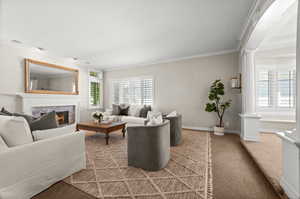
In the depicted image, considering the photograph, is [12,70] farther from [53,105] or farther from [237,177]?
[237,177]

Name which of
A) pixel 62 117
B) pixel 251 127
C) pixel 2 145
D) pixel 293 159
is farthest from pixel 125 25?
pixel 62 117

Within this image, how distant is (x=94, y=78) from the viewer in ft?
20.0

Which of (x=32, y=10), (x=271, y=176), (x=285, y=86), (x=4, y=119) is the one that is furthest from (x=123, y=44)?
(x=285, y=86)

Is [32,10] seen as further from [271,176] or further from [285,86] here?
[285,86]

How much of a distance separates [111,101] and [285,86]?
636cm

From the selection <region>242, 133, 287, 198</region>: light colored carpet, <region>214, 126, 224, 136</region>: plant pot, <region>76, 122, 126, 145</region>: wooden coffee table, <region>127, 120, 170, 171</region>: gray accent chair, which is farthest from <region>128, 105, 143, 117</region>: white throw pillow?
<region>242, 133, 287, 198</region>: light colored carpet

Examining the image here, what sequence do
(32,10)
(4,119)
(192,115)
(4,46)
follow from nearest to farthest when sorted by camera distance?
1. (4,119)
2. (32,10)
3. (4,46)
4. (192,115)

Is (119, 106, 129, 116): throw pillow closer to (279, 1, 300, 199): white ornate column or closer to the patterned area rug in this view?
the patterned area rug

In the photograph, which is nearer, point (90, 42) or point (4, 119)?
point (4, 119)

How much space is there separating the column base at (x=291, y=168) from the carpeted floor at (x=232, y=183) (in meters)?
0.22

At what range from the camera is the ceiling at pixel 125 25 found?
219 centimetres

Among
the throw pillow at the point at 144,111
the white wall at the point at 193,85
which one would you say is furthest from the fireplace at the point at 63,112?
the white wall at the point at 193,85

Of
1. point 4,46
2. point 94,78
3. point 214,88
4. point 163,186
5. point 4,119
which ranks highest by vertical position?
point 4,46

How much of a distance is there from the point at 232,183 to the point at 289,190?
0.54 m
